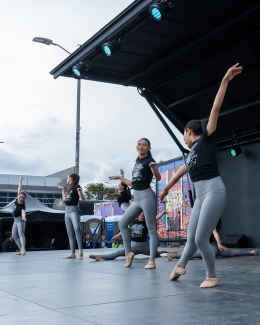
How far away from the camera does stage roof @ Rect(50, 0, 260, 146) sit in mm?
9312

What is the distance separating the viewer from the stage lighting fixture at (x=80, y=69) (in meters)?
11.5

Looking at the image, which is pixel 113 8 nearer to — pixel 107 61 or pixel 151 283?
pixel 107 61

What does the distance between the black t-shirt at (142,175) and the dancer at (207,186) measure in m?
1.82

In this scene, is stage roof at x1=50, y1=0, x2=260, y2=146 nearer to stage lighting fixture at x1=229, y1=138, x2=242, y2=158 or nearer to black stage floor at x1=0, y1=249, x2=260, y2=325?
stage lighting fixture at x1=229, y1=138, x2=242, y2=158

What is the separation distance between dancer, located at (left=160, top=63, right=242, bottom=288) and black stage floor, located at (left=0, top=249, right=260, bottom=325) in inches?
15.8

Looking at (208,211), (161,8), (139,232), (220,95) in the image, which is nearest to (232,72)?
(220,95)

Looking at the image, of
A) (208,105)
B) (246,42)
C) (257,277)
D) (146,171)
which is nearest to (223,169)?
(208,105)

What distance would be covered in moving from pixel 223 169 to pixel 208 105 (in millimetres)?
2842

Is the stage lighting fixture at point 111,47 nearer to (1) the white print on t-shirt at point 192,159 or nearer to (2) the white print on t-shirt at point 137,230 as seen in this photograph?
(2) the white print on t-shirt at point 137,230

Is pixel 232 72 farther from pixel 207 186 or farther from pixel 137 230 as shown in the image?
pixel 137 230

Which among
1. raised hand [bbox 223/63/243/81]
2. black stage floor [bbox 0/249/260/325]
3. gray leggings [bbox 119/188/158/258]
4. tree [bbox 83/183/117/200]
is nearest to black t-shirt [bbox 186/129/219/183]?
raised hand [bbox 223/63/243/81]

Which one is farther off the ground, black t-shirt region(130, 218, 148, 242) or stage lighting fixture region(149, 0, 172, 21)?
stage lighting fixture region(149, 0, 172, 21)

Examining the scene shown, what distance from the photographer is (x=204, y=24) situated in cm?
975

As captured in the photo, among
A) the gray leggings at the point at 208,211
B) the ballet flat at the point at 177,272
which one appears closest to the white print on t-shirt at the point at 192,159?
the gray leggings at the point at 208,211
